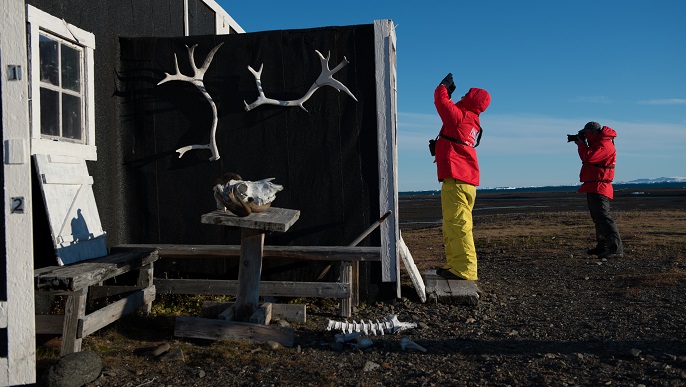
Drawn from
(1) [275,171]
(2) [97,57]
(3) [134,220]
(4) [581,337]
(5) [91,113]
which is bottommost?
(4) [581,337]

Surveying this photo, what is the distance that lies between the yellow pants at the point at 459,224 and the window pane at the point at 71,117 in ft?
12.0

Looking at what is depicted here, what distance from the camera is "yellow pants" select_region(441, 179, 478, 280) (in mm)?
6367

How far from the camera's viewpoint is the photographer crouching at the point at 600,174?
9.12 m

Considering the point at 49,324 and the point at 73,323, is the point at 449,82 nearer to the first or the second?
the point at 73,323

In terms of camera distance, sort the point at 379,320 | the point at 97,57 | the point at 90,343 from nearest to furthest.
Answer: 1. the point at 90,343
2. the point at 379,320
3. the point at 97,57

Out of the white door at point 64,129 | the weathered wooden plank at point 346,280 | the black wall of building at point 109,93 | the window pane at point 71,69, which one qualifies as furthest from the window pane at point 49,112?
the weathered wooden plank at point 346,280

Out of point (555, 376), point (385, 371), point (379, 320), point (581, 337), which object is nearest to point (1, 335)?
point (385, 371)

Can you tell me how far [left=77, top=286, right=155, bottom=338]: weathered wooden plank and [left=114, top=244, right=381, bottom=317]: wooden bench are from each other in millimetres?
376

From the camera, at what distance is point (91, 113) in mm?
5711

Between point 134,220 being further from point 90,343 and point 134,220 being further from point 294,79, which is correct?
point 294,79

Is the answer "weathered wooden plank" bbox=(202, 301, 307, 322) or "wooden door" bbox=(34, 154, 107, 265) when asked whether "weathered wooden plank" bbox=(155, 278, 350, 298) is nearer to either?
"weathered wooden plank" bbox=(202, 301, 307, 322)

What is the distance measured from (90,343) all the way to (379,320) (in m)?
2.44

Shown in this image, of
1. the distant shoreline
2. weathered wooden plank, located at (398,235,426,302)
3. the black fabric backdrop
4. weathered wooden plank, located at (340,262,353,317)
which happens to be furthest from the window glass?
the distant shoreline

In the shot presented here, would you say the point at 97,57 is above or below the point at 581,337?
above
